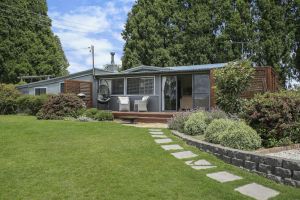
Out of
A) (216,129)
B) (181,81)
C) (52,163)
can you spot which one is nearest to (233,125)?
(216,129)

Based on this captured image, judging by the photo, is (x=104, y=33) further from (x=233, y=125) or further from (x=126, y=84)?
(x=233, y=125)

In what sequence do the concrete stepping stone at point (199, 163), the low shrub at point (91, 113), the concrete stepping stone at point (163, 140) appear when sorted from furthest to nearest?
the low shrub at point (91, 113) < the concrete stepping stone at point (163, 140) < the concrete stepping stone at point (199, 163)

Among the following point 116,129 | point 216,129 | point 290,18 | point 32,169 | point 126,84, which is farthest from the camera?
point 290,18

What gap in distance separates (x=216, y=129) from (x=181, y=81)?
10.5 m

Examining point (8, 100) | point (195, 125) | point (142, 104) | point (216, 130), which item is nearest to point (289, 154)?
point (216, 130)

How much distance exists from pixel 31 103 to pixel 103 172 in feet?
43.2

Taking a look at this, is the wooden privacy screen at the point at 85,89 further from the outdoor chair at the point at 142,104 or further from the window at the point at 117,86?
the outdoor chair at the point at 142,104

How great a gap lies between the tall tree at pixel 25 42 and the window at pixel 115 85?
12.7 metres

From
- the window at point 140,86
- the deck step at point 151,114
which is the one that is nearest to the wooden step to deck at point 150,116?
the deck step at point 151,114

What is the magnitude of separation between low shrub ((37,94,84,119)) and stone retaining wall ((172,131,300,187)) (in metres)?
9.34

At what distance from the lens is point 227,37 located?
80.7 feet

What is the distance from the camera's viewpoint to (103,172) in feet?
18.2

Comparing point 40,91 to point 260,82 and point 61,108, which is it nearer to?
point 61,108

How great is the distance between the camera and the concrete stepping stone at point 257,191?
15.1 feet
